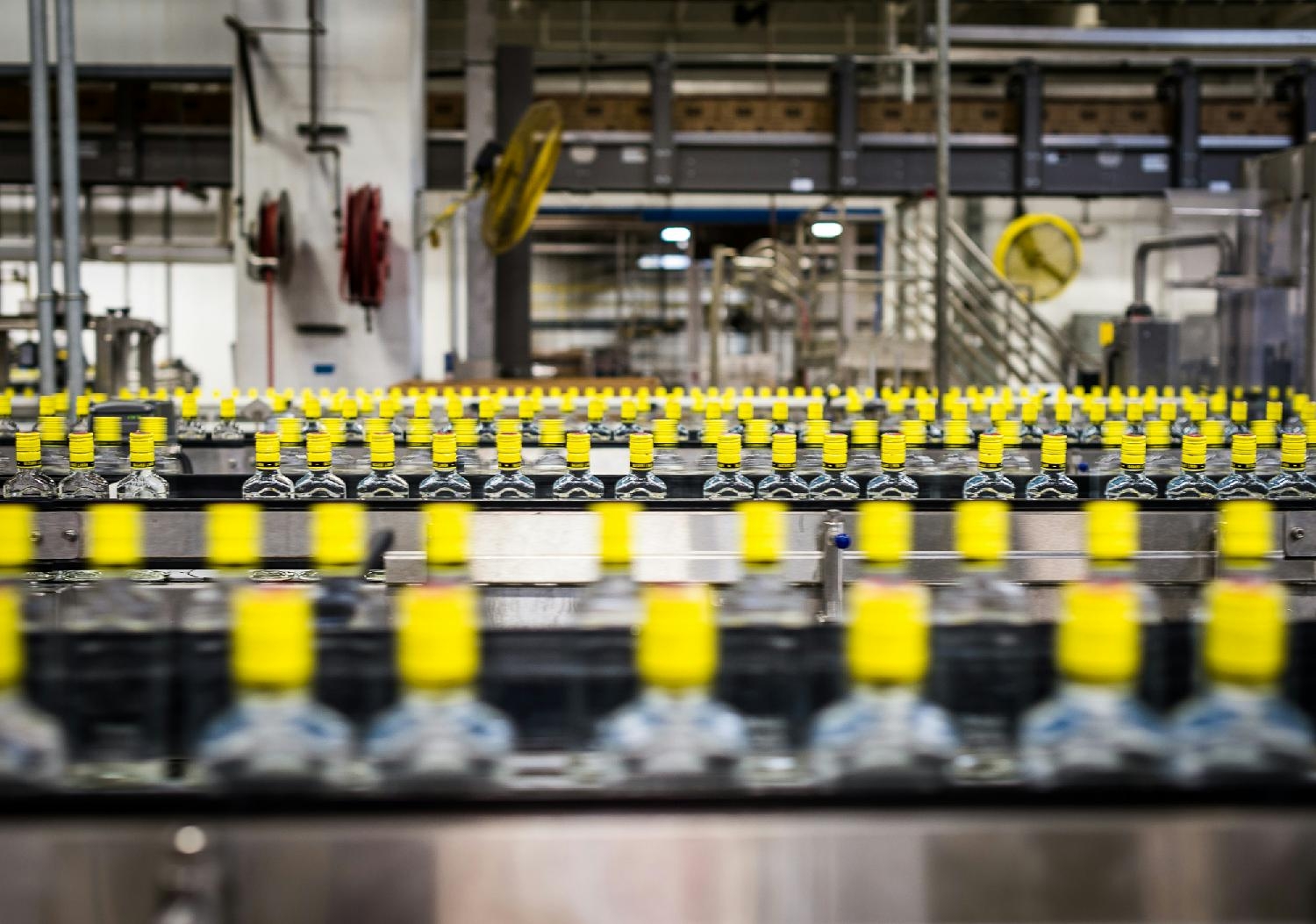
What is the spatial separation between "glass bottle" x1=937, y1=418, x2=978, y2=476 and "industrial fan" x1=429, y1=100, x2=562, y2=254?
3.86 m

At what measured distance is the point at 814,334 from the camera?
10750 millimetres

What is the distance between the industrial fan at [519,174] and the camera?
21.7 ft

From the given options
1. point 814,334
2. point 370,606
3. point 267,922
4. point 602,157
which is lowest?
point 267,922

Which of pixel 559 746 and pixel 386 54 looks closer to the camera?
pixel 559 746

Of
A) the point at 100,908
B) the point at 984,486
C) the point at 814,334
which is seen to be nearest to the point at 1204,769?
the point at 100,908

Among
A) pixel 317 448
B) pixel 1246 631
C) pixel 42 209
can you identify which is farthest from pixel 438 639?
pixel 42 209

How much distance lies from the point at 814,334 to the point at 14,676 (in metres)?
10.0

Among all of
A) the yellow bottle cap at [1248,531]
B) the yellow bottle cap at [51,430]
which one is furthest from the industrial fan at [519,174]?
the yellow bottle cap at [1248,531]

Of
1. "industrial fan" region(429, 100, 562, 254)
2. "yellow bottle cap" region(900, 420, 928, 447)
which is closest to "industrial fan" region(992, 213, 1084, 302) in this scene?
"industrial fan" region(429, 100, 562, 254)

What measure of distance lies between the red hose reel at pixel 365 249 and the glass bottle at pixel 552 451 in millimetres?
5074

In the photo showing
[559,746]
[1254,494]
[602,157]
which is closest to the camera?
[559,746]

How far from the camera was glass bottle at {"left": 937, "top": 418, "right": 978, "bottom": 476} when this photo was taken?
111 inches

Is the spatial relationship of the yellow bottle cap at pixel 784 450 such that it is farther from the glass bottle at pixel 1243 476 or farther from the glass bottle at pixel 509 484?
the glass bottle at pixel 1243 476

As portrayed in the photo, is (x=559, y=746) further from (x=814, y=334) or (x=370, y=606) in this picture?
(x=814, y=334)
